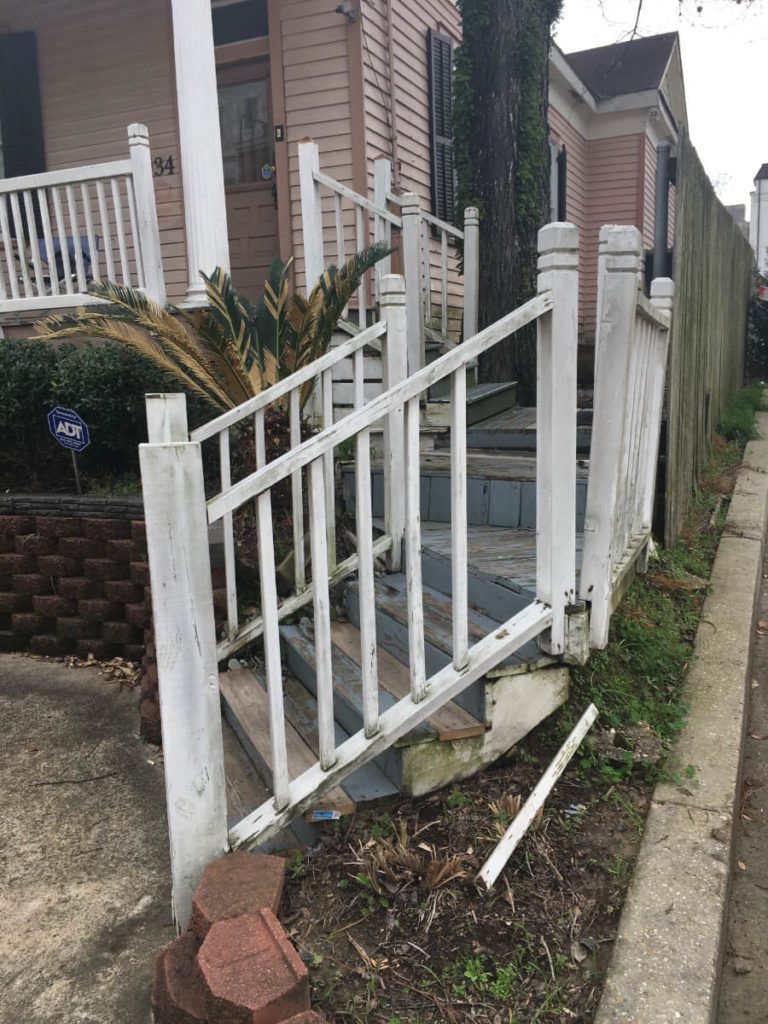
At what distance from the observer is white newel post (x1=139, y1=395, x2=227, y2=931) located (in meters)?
1.73

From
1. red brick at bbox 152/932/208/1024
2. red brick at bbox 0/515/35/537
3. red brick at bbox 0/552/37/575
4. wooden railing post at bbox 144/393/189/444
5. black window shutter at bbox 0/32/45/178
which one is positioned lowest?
red brick at bbox 152/932/208/1024

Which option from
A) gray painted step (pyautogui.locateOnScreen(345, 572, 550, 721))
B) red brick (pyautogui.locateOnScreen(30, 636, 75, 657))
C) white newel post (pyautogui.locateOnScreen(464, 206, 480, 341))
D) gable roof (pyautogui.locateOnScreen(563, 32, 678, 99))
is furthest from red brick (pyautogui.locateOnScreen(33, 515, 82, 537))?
gable roof (pyautogui.locateOnScreen(563, 32, 678, 99))

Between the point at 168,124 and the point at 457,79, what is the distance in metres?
3.00

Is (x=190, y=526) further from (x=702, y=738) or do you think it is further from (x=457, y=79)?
(x=457, y=79)

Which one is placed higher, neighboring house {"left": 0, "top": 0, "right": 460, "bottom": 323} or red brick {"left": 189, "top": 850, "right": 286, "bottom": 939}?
neighboring house {"left": 0, "top": 0, "right": 460, "bottom": 323}

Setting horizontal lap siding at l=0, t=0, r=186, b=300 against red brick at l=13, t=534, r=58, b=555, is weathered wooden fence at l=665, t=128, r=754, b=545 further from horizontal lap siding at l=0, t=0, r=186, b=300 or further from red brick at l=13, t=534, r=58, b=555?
horizontal lap siding at l=0, t=0, r=186, b=300

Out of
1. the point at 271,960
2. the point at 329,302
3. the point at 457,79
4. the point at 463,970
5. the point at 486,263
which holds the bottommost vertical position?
the point at 463,970

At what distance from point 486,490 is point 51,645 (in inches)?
95.0

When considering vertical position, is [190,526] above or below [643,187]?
below

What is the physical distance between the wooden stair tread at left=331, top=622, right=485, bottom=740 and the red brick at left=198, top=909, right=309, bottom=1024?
2.60 ft

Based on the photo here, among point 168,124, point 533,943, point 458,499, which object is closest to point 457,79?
point 168,124

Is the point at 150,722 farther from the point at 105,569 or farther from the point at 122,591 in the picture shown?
the point at 105,569

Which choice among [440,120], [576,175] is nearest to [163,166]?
[440,120]

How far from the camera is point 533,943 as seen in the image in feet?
5.89
